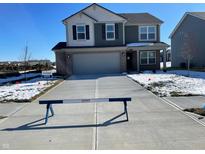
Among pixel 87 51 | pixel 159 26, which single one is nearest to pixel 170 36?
pixel 159 26

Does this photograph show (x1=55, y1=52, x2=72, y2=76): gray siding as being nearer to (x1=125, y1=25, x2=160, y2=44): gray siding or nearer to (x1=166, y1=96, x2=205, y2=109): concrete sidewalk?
(x1=125, y1=25, x2=160, y2=44): gray siding

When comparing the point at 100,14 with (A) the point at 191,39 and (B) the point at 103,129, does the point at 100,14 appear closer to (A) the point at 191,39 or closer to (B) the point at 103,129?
(A) the point at 191,39

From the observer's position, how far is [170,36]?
120 ft

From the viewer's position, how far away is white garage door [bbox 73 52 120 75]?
80.9 feet

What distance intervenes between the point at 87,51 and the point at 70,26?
321 cm

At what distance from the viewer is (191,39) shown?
29.7 m

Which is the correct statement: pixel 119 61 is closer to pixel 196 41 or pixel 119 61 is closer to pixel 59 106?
pixel 196 41

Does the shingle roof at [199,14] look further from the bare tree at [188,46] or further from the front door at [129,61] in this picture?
the front door at [129,61]

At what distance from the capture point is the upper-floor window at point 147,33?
26.5 metres

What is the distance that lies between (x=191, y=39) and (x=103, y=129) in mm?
27288

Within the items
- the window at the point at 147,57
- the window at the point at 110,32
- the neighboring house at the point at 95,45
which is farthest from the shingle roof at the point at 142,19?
the window at the point at 147,57

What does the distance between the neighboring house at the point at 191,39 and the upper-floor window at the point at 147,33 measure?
18.7ft

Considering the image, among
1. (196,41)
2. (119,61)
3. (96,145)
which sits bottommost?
(96,145)

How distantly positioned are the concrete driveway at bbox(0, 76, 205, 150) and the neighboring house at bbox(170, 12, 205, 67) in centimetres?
2237
